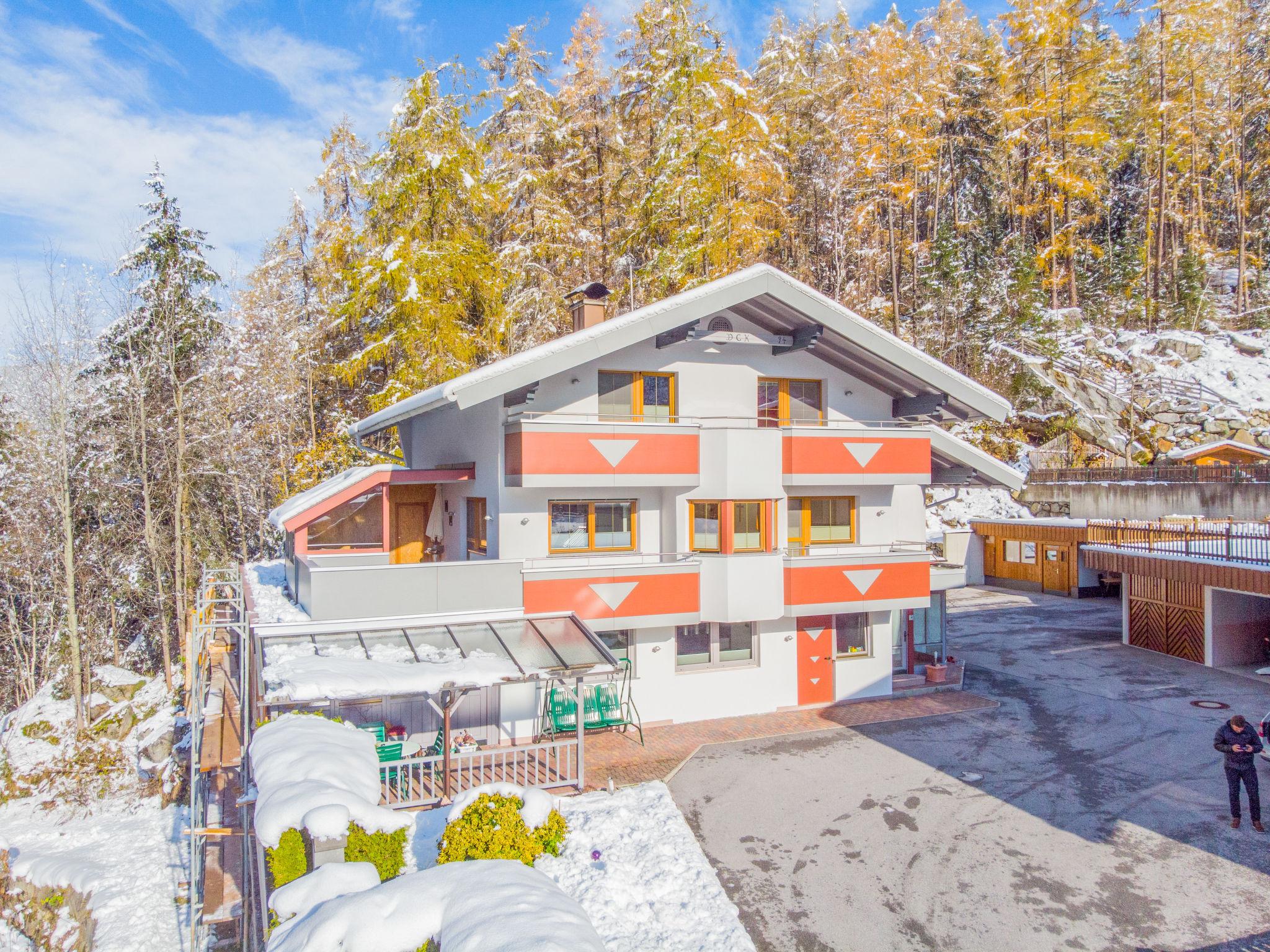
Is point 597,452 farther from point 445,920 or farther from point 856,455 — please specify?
point 445,920

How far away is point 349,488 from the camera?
622 inches

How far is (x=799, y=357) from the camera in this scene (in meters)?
17.8

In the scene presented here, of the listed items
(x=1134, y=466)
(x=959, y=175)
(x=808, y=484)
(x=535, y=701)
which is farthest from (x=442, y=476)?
(x=959, y=175)

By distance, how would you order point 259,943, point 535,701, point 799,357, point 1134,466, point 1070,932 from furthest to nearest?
1. point 1134,466
2. point 799,357
3. point 535,701
4. point 259,943
5. point 1070,932

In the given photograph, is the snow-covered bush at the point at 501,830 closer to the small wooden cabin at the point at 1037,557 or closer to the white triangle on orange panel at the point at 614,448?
the white triangle on orange panel at the point at 614,448

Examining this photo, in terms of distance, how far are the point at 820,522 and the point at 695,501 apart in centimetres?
341

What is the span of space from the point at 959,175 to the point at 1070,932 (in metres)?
49.9

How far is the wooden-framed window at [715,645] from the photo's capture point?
16.1 metres

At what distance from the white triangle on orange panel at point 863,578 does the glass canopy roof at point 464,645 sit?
619 cm

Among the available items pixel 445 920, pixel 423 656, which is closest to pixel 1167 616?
pixel 423 656

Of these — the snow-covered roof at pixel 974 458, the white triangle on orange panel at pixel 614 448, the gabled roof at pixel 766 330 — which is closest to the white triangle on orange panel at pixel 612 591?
the white triangle on orange panel at pixel 614 448

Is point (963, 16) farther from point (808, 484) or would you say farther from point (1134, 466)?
point (808, 484)

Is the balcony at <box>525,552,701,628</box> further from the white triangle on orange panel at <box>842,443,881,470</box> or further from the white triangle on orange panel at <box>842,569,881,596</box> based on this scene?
the white triangle on orange panel at <box>842,443,881,470</box>


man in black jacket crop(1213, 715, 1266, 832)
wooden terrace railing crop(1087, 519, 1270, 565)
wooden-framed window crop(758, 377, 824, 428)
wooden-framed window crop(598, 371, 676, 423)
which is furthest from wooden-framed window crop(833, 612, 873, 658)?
wooden terrace railing crop(1087, 519, 1270, 565)
